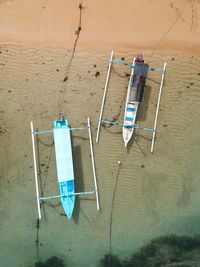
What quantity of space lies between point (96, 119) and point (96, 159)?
1116 mm

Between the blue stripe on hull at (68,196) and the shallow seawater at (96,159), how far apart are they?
0.27 meters

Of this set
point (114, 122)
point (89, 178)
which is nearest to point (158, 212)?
point (89, 178)

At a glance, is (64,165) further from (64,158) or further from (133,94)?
(133,94)

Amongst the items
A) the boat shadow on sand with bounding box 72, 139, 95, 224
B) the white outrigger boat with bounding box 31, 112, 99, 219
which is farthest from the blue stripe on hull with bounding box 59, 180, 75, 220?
the boat shadow on sand with bounding box 72, 139, 95, 224

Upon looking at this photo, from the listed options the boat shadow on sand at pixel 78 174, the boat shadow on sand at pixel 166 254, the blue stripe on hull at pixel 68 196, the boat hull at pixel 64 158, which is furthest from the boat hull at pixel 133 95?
the boat shadow on sand at pixel 166 254

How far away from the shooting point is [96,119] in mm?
7340

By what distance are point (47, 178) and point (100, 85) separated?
9.78ft

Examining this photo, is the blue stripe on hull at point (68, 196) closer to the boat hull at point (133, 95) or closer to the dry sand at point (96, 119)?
the dry sand at point (96, 119)

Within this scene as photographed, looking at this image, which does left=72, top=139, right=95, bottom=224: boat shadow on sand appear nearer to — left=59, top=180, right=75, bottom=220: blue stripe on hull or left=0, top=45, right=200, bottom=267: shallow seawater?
left=0, top=45, right=200, bottom=267: shallow seawater

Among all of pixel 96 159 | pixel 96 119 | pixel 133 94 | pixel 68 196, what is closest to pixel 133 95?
pixel 133 94

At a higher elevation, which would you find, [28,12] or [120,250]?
[28,12]

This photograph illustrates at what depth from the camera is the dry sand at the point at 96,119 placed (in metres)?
7.19

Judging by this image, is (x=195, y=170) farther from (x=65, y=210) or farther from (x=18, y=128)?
(x=18, y=128)

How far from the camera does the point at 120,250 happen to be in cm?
752
